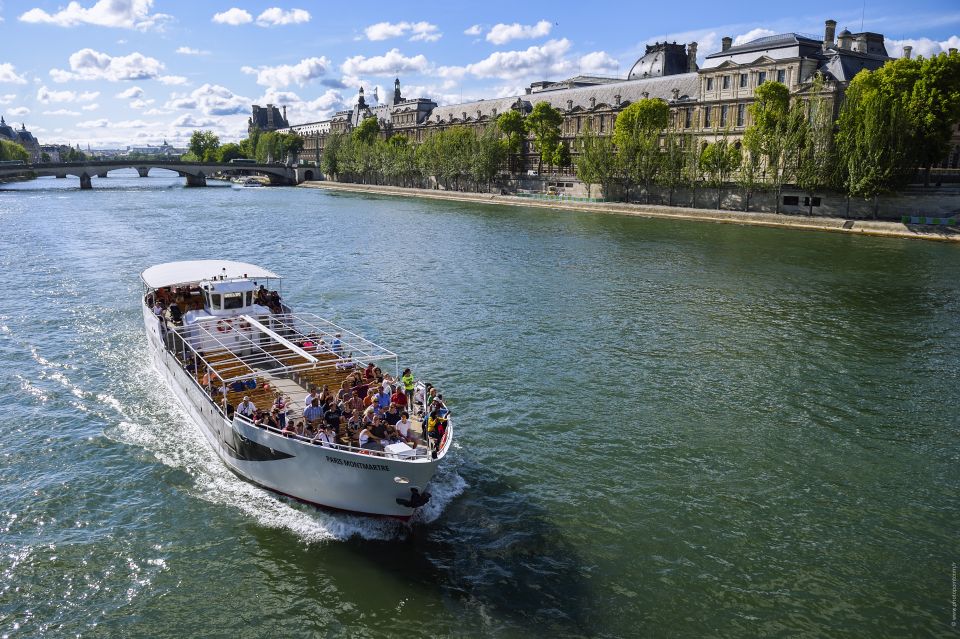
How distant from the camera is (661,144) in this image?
112 m

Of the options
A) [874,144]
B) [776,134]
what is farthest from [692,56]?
[874,144]

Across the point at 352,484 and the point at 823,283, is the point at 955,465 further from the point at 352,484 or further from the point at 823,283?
the point at 823,283

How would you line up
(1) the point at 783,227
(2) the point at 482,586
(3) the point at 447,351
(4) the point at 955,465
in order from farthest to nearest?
(1) the point at 783,227 < (3) the point at 447,351 < (4) the point at 955,465 < (2) the point at 482,586

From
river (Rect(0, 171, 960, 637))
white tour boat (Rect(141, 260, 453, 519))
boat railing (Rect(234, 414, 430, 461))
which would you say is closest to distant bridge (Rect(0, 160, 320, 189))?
river (Rect(0, 171, 960, 637))

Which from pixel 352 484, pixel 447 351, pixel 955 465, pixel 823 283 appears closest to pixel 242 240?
pixel 447 351

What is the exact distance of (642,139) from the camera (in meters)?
104

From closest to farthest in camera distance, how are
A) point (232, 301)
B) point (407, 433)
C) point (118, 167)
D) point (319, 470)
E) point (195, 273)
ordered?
point (319, 470) → point (407, 433) → point (232, 301) → point (195, 273) → point (118, 167)

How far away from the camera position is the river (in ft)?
53.3

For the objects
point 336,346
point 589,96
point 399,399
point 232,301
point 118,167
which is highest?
point 589,96

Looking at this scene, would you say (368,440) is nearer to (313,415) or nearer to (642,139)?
(313,415)

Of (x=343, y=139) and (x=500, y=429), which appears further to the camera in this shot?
(x=343, y=139)

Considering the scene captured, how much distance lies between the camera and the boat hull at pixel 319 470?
712 inches

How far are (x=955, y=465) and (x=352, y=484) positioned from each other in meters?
19.4

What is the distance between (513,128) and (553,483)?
12714 cm
